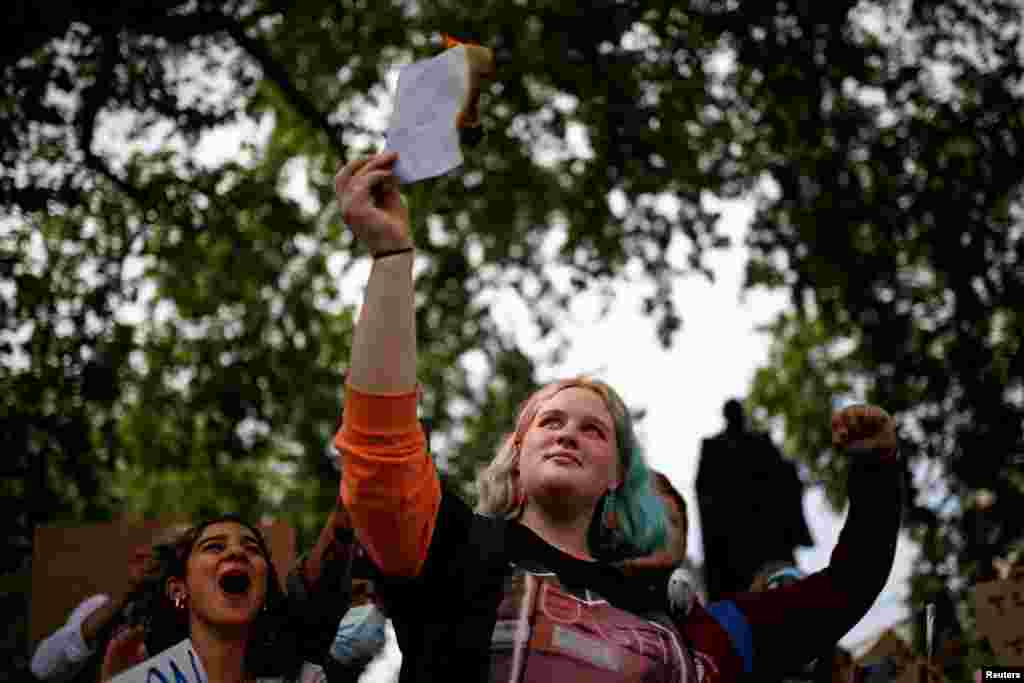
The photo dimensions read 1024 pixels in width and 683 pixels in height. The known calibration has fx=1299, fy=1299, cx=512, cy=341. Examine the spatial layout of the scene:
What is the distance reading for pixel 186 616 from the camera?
3.86 metres

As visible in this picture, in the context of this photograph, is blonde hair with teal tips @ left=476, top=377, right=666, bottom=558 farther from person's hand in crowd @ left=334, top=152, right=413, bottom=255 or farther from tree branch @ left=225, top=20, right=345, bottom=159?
tree branch @ left=225, top=20, right=345, bottom=159

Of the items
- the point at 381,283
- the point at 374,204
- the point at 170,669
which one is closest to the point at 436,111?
the point at 374,204

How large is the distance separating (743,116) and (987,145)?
5.95 ft

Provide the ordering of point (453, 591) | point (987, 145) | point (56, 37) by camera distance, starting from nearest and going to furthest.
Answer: point (453, 591)
point (56, 37)
point (987, 145)

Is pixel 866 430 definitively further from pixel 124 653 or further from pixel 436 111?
pixel 124 653

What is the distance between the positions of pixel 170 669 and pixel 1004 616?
9.74 ft

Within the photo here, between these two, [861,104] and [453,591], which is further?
[861,104]

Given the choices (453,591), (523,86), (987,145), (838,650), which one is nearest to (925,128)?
(987,145)

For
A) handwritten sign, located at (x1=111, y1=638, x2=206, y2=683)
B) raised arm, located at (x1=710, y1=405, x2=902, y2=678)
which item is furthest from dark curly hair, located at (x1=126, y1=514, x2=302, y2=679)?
raised arm, located at (x1=710, y1=405, x2=902, y2=678)

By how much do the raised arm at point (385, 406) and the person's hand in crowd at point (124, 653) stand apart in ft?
7.35

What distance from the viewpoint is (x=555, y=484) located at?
232cm

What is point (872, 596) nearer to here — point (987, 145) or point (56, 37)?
point (56, 37)
